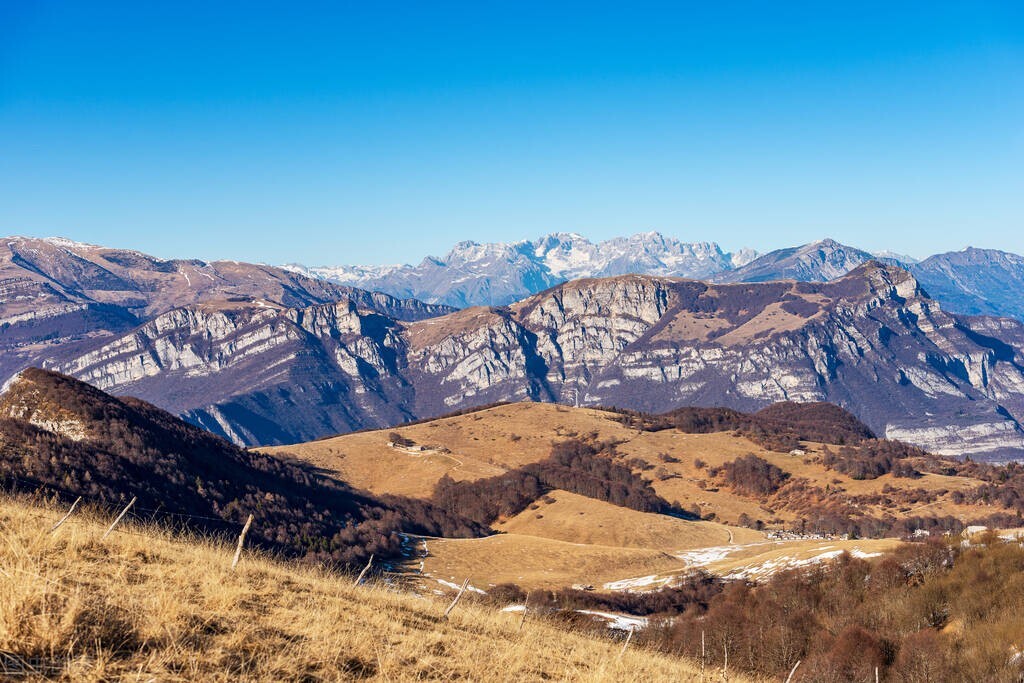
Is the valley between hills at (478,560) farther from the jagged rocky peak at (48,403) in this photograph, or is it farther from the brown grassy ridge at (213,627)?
the jagged rocky peak at (48,403)

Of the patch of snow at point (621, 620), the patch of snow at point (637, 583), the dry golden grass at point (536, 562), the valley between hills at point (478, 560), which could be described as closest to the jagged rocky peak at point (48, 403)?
the valley between hills at point (478, 560)

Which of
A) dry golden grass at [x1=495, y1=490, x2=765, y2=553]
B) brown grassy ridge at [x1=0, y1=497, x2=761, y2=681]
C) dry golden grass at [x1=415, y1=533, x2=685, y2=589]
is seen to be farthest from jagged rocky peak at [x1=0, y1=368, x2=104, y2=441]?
brown grassy ridge at [x1=0, y1=497, x2=761, y2=681]

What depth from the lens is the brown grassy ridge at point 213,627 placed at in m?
10.2

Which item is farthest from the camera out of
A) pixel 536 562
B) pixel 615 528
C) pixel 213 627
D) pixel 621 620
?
pixel 615 528

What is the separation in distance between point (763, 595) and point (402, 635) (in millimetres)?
55786

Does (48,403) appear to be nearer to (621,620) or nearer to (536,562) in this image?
(536,562)

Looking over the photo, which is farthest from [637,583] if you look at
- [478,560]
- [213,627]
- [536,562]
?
[213,627]

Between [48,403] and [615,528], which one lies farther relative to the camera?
[615,528]

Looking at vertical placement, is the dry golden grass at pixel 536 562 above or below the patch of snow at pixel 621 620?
below

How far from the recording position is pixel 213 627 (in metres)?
→ 12.7

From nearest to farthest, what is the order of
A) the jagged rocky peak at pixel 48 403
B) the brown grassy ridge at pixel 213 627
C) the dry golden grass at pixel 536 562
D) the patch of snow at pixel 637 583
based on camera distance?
1. the brown grassy ridge at pixel 213 627
2. the patch of snow at pixel 637 583
3. the dry golden grass at pixel 536 562
4. the jagged rocky peak at pixel 48 403

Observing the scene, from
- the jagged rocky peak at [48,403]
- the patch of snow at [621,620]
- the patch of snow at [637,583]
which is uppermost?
the jagged rocky peak at [48,403]

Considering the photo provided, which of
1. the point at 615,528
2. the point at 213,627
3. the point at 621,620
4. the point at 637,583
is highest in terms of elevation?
the point at 213,627

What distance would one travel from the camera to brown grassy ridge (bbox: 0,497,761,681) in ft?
33.3
